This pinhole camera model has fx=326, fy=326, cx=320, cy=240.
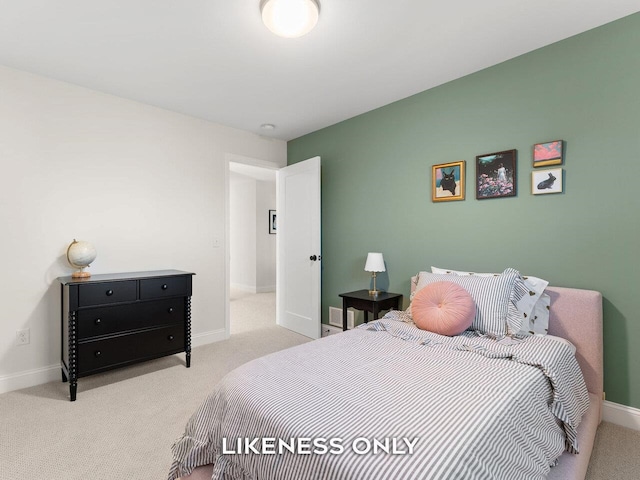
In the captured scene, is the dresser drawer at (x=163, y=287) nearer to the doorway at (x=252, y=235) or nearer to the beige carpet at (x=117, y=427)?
the beige carpet at (x=117, y=427)

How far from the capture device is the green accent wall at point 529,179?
78.7 inches

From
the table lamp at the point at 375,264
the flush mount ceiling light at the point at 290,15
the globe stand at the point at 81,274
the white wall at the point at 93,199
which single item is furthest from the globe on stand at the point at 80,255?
the table lamp at the point at 375,264

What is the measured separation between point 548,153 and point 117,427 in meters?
3.36

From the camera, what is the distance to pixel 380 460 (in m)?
0.90

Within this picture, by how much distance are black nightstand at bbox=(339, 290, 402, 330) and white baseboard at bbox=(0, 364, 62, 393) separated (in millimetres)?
2535

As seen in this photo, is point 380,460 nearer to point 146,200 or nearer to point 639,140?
point 639,140

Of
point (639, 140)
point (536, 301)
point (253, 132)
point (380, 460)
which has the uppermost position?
point (253, 132)

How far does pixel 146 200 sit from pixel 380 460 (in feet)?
10.4

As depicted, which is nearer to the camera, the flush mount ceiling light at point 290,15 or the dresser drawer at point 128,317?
the flush mount ceiling light at point 290,15

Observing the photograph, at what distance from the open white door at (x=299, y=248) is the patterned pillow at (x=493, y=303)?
75.7 inches

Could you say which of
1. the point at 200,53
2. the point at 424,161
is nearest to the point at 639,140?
the point at 424,161

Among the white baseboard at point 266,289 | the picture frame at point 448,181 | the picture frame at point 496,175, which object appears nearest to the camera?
the picture frame at point 496,175

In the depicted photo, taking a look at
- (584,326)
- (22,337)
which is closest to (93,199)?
(22,337)

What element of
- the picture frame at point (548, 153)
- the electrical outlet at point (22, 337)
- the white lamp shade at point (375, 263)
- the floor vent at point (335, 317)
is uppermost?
the picture frame at point (548, 153)
